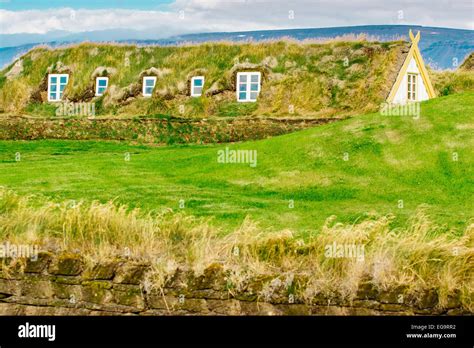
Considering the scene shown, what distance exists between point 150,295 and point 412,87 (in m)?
31.7

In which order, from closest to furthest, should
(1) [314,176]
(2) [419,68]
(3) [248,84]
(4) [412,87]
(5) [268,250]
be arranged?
(5) [268,250], (1) [314,176], (4) [412,87], (2) [419,68], (3) [248,84]

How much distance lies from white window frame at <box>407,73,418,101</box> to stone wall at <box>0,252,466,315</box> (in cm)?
3055

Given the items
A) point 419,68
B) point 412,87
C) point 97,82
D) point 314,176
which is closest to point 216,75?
point 97,82

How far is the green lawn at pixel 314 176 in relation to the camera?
16906mm

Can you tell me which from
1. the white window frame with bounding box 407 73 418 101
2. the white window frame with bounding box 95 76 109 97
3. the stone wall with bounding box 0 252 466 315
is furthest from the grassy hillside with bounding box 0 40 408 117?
the stone wall with bounding box 0 252 466 315

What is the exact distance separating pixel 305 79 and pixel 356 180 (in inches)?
869

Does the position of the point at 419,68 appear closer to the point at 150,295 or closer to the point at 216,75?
the point at 216,75

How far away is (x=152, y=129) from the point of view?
122 feet

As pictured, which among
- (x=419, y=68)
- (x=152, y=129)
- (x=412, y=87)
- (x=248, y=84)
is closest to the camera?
(x=152, y=129)

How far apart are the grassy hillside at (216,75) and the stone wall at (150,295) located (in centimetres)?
2660

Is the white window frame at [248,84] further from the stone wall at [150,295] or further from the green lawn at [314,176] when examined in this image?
the stone wall at [150,295]

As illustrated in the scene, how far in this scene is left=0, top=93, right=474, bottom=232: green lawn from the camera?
1691 centimetres

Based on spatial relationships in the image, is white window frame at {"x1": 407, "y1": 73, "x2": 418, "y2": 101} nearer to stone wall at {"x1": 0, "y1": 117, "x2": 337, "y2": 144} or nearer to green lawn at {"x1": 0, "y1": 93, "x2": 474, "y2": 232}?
stone wall at {"x1": 0, "y1": 117, "x2": 337, "y2": 144}
